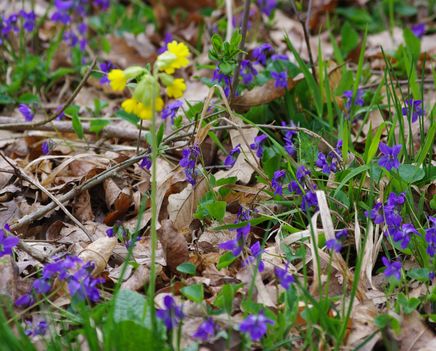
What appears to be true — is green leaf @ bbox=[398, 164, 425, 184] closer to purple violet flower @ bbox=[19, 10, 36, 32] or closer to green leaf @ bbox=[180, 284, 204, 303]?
green leaf @ bbox=[180, 284, 204, 303]

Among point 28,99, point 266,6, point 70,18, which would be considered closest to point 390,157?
point 28,99

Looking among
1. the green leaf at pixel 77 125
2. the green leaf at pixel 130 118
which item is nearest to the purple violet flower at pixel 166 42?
the green leaf at pixel 130 118

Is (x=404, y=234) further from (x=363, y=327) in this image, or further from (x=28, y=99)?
(x=28, y=99)

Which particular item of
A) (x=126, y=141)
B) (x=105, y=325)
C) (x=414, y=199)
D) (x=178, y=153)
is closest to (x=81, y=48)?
(x=126, y=141)

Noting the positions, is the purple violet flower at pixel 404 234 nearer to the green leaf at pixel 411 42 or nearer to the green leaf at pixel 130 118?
the green leaf at pixel 130 118

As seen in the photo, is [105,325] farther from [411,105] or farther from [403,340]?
[411,105]
